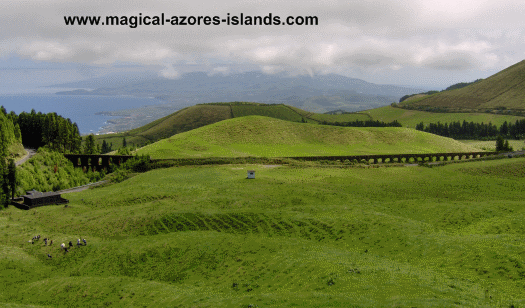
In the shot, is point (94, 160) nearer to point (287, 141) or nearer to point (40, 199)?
point (40, 199)

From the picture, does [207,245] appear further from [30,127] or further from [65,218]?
[30,127]

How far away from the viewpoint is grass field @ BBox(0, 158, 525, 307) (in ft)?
80.9

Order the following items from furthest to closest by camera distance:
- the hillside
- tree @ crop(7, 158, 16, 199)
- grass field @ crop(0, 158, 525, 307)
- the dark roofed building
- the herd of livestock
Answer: the hillside < tree @ crop(7, 158, 16, 199) < the dark roofed building < the herd of livestock < grass field @ crop(0, 158, 525, 307)

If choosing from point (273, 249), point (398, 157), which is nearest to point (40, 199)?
point (273, 249)

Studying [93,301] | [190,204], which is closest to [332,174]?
[190,204]

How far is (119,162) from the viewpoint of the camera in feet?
350

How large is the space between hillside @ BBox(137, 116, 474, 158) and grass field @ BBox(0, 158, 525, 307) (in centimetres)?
6081

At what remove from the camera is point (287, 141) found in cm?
14762

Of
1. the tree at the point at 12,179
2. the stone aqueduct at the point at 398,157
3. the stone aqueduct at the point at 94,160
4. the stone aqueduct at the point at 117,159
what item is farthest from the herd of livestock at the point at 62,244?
the stone aqueduct at the point at 398,157

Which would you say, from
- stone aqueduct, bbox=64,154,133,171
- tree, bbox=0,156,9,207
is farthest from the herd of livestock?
stone aqueduct, bbox=64,154,133,171

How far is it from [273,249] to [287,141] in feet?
375

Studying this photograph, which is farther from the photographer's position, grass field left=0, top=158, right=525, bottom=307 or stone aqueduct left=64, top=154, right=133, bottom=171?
stone aqueduct left=64, top=154, right=133, bottom=171

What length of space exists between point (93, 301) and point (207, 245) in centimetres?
1241

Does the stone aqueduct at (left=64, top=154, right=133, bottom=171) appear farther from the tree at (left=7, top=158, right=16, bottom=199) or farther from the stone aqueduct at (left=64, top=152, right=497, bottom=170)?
the tree at (left=7, top=158, right=16, bottom=199)
